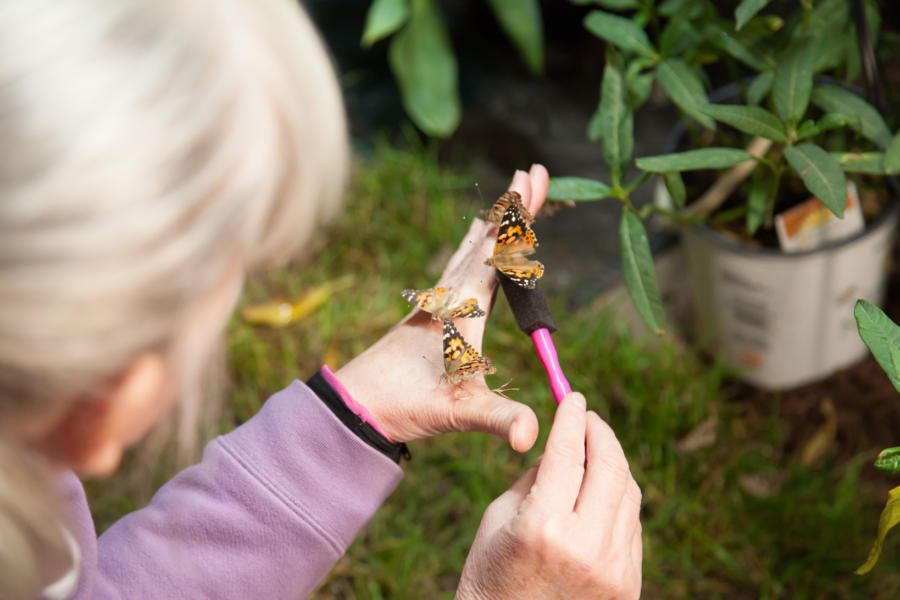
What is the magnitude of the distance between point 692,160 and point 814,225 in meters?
0.39

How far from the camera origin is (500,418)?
0.80 metres

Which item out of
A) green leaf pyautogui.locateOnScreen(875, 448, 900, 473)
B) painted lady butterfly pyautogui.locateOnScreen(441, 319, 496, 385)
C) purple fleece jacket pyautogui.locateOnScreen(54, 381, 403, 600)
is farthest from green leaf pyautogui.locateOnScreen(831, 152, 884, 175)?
purple fleece jacket pyautogui.locateOnScreen(54, 381, 403, 600)

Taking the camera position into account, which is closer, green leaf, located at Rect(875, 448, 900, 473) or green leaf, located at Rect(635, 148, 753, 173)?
green leaf, located at Rect(875, 448, 900, 473)

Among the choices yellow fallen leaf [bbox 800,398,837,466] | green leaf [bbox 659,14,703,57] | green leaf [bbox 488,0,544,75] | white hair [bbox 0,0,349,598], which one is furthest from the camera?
green leaf [bbox 488,0,544,75]

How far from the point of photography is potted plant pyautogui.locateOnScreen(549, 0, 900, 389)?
1043 millimetres

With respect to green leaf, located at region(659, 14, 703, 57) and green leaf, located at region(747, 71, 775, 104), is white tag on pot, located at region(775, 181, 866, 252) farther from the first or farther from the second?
green leaf, located at region(659, 14, 703, 57)

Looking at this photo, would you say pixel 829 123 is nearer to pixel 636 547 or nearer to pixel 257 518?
pixel 636 547

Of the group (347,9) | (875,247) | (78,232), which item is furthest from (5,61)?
(347,9)

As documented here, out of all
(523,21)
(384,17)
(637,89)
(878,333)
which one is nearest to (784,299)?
(637,89)

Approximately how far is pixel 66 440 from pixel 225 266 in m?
0.21

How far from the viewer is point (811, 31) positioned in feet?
3.59

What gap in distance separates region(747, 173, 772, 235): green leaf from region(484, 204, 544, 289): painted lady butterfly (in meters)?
0.46

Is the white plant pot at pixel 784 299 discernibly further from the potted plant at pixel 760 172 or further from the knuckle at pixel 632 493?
the knuckle at pixel 632 493

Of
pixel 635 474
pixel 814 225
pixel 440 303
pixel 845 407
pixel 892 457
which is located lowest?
pixel 845 407
